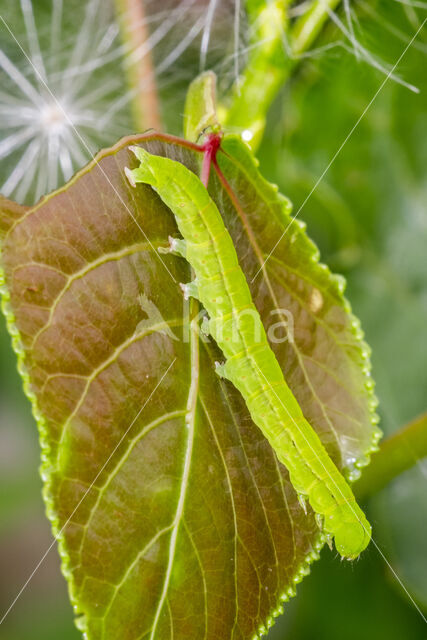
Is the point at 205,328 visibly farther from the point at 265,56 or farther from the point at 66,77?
the point at 66,77

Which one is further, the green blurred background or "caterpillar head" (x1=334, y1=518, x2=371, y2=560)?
the green blurred background

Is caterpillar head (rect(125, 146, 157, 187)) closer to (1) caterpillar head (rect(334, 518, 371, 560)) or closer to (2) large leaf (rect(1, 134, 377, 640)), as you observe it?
(2) large leaf (rect(1, 134, 377, 640))

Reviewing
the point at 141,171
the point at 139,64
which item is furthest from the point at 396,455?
the point at 139,64

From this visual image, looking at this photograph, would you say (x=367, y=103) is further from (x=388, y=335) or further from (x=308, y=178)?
(x=388, y=335)

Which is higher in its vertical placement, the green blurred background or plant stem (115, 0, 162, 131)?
plant stem (115, 0, 162, 131)

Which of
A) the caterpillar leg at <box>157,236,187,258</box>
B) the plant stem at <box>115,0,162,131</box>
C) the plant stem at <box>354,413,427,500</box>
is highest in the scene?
the plant stem at <box>115,0,162,131</box>

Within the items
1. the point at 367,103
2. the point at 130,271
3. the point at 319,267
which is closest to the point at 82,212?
the point at 130,271

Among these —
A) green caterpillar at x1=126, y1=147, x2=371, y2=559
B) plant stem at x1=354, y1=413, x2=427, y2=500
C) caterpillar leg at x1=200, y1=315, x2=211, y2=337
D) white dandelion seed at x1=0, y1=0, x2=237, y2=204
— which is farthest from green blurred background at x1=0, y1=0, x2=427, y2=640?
caterpillar leg at x1=200, y1=315, x2=211, y2=337

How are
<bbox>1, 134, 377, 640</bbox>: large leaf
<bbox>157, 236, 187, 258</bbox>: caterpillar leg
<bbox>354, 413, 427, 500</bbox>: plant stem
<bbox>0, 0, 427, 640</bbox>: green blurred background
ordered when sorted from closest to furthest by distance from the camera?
<bbox>1, 134, 377, 640</bbox>: large leaf, <bbox>157, 236, 187, 258</bbox>: caterpillar leg, <bbox>354, 413, 427, 500</bbox>: plant stem, <bbox>0, 0, 427, 640</bbox>: green blurred background
